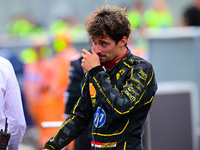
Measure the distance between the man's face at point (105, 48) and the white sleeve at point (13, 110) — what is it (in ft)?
2.63

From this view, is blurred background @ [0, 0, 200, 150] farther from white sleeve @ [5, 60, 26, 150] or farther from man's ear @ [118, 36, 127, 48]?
white sleeve @ [5, 60, 26, 150]

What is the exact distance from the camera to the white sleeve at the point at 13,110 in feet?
12.6

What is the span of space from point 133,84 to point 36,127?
21.4 feet

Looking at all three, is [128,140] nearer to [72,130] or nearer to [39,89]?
[72,130]

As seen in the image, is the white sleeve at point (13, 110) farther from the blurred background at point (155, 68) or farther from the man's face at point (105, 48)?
the blurred background at point (155, 68)

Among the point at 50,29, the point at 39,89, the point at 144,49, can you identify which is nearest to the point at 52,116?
the point at 39,89

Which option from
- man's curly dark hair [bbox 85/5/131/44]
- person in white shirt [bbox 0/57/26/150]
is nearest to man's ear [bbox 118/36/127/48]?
man's curly dark hair [bbox 85/5/131/44]

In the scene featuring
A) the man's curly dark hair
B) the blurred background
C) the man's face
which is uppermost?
the man's curly dark hair

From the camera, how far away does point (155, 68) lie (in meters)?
9.67

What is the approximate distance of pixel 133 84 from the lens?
3367 mm

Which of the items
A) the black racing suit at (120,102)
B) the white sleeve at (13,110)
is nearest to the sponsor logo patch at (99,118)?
the black racing suit at (120,102)

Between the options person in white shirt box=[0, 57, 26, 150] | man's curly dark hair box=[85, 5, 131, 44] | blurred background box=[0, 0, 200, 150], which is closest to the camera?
man's curly dark hair box=[85, 5, 131, 44]

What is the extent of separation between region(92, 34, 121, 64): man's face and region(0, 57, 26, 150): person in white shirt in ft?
2.62

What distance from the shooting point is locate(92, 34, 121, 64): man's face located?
138 inches
